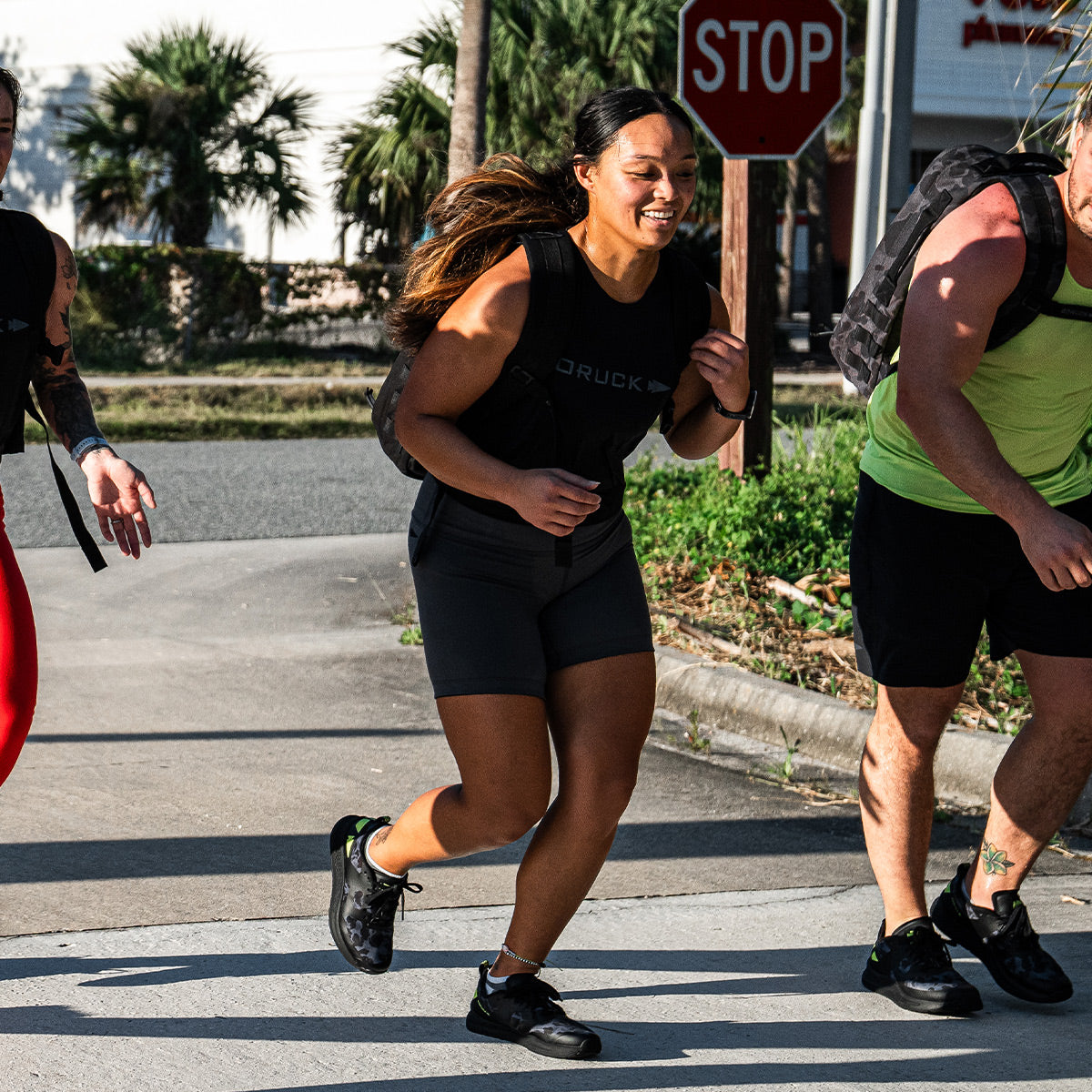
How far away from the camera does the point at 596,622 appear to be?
3234 millimetres

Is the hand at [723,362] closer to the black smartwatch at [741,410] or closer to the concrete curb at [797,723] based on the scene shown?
the black smartwatch at [741,410]

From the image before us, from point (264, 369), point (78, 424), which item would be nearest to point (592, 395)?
point (78, 424)

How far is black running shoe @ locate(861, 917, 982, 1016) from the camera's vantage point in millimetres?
3404

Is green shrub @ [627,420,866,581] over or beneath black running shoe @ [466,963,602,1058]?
over

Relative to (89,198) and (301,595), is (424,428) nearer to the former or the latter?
(301,595)

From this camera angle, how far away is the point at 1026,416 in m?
3.38

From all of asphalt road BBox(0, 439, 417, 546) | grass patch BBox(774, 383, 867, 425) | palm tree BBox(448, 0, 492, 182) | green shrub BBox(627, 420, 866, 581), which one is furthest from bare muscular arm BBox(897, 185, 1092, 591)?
grass patch BBox(774, 383, 867, 425)

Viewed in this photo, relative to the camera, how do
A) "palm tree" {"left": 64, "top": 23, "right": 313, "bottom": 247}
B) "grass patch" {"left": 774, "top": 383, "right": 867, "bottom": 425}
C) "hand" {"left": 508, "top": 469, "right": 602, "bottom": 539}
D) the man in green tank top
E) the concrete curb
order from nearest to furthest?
"hand" {"left": 508, "top": 469, "right": 602, "bottom": 539} → the man in green tank top → the concrete curb → "grass patch" {"left": 774, "top": 383, "right": 867, "bottom": 425} → "palm tree" {"left": 64, "top": 23, "right": 313, "bottom": 247}

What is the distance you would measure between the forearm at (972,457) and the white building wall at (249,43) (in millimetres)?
25697

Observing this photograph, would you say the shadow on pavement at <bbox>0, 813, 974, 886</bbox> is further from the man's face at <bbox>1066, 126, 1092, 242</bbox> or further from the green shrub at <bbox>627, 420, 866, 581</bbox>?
the green shrub at <bbox>627, 420, 866, 581</bbox>

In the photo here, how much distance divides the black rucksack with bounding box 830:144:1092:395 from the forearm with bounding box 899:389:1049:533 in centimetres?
20

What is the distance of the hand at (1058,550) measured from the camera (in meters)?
3.01

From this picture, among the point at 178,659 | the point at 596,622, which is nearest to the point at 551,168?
the point at 596,622

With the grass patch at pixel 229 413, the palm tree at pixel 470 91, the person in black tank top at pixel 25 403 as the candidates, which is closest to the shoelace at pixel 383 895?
the person in black tank top at pixel 25 403
